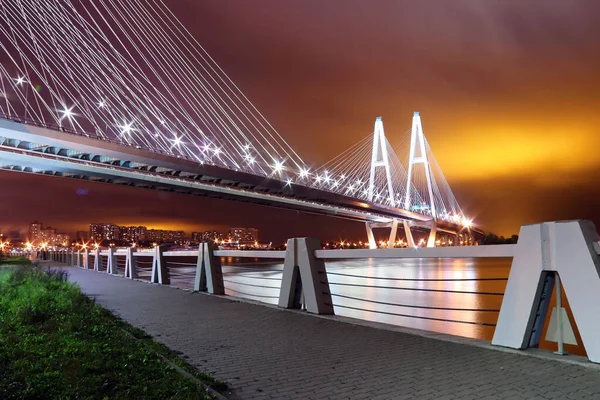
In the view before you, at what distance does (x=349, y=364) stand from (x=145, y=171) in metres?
46.3

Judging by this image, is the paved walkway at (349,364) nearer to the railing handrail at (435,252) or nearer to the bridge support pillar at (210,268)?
the railing handrail at (435,252)

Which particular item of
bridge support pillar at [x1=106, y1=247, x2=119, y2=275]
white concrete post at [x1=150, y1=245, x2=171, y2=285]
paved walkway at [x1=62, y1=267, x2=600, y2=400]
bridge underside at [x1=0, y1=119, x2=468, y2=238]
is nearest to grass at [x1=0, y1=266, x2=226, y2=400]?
paved walkway at [x1=62, y1=267, x2=600, y2=400]

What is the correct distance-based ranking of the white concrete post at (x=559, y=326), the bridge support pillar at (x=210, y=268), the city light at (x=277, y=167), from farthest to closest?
the city light at (x=277, y=167) < the bridge support pillar at (x=210, y=268) < the white concrete post at (x=559, y=326)

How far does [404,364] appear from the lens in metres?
4.96

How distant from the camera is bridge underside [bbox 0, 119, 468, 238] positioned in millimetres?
38469

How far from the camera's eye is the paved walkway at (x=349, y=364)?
4125mm

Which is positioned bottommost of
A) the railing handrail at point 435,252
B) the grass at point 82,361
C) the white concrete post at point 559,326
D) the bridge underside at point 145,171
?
the grass at point 82,361

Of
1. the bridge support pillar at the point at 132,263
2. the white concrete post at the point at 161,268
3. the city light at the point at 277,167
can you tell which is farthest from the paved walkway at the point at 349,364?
the city light at the point at 277,167

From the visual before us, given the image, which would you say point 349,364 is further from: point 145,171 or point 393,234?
point 393,234

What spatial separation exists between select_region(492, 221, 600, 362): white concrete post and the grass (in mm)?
3078

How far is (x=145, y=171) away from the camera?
1909 inches

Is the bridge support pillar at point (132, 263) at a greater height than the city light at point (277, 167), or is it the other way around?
the city light at point (277, 167)

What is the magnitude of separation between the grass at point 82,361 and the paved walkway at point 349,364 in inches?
16.8

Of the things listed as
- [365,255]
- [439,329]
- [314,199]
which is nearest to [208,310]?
[365,255]
